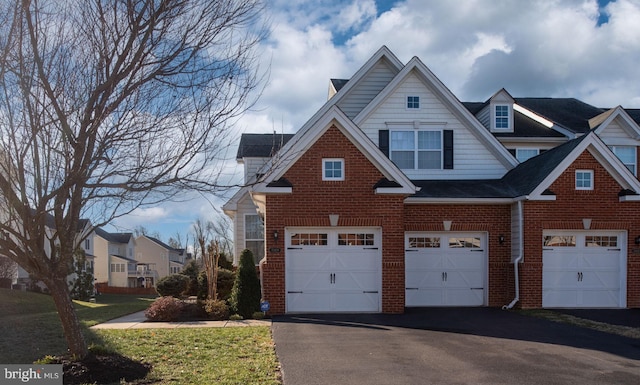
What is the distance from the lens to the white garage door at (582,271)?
50.8ft

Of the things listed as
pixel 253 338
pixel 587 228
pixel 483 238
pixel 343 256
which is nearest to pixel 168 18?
pixel 253 338

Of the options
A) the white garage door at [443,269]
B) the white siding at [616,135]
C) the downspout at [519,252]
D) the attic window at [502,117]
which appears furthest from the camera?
the attic window at [502,117]

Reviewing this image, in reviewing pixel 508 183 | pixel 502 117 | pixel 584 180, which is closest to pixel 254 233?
pixel 508 183

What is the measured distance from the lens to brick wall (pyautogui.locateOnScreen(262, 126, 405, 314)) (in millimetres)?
14211

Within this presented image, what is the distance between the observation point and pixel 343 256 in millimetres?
14477

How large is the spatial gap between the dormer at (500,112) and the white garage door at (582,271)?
6680 mm

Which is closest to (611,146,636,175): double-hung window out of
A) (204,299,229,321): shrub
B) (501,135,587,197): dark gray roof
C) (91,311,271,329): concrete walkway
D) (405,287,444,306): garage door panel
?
(501,135,587,197): dark gray roof

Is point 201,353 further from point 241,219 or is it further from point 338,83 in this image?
point 338,83

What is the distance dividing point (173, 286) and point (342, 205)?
8763 mm

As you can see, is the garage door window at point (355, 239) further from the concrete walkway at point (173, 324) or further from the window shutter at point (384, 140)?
the window shutter at point (384, 140)

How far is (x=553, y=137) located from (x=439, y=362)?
15201 millimetres

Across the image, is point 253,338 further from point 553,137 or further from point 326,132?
point 553,137

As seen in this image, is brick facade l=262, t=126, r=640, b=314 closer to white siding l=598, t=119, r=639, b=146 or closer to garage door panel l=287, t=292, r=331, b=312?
garage door panel l=287, t=292, r=331, b=312

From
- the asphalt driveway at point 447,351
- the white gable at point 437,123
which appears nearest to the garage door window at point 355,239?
the asphalt driveway at point 447,351
